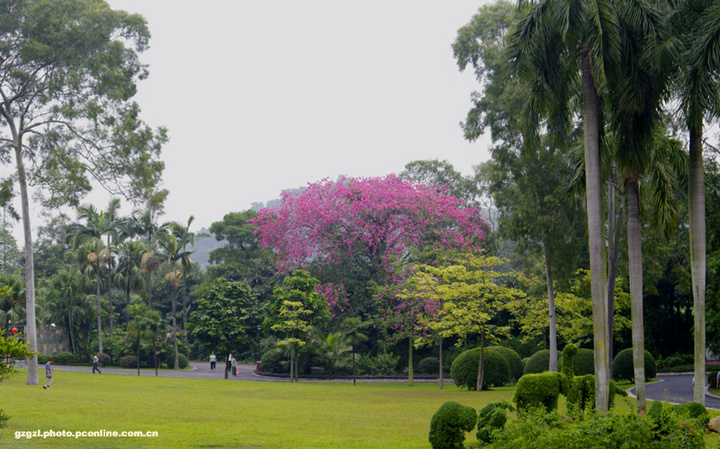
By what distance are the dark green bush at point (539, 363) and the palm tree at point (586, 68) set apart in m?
15.2

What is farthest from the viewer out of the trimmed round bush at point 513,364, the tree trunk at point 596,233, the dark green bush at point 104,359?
the dark green bush at point 104,359

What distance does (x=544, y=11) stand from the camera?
45.1 ft

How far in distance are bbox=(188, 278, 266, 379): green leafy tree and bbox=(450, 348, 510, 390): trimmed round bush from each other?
46.4ft

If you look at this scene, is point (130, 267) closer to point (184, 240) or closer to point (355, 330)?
point (184, 240)

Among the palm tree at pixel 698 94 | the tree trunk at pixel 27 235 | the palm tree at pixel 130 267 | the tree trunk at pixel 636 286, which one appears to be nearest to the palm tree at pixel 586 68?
the tree trunk at pixel 636 286

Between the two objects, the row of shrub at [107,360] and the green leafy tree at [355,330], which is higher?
the green leafy tree at [355,330]

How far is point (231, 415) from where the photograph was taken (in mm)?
17078

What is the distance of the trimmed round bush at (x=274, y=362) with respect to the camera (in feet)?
131

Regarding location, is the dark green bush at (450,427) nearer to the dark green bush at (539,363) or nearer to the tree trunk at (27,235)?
the dark green bush at (539,363)

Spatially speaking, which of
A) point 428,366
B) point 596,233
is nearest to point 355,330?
point 428,366

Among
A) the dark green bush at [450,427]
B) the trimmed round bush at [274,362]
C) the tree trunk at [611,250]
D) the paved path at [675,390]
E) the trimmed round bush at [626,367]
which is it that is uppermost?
the tree trunk at [611,250]

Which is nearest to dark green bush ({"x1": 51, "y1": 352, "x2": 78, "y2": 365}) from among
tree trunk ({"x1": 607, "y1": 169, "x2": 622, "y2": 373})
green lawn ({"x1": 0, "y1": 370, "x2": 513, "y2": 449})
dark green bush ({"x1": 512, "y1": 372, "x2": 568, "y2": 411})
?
green lawn ({"x1": 0, "y1": 370, "x2": 513, "y2": 449})

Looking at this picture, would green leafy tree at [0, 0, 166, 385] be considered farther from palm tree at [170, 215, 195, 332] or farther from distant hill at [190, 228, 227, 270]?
distant hill at [190, 228, 227, 270]

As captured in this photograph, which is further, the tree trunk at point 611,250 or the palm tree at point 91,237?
the palm tree at point 91,237
